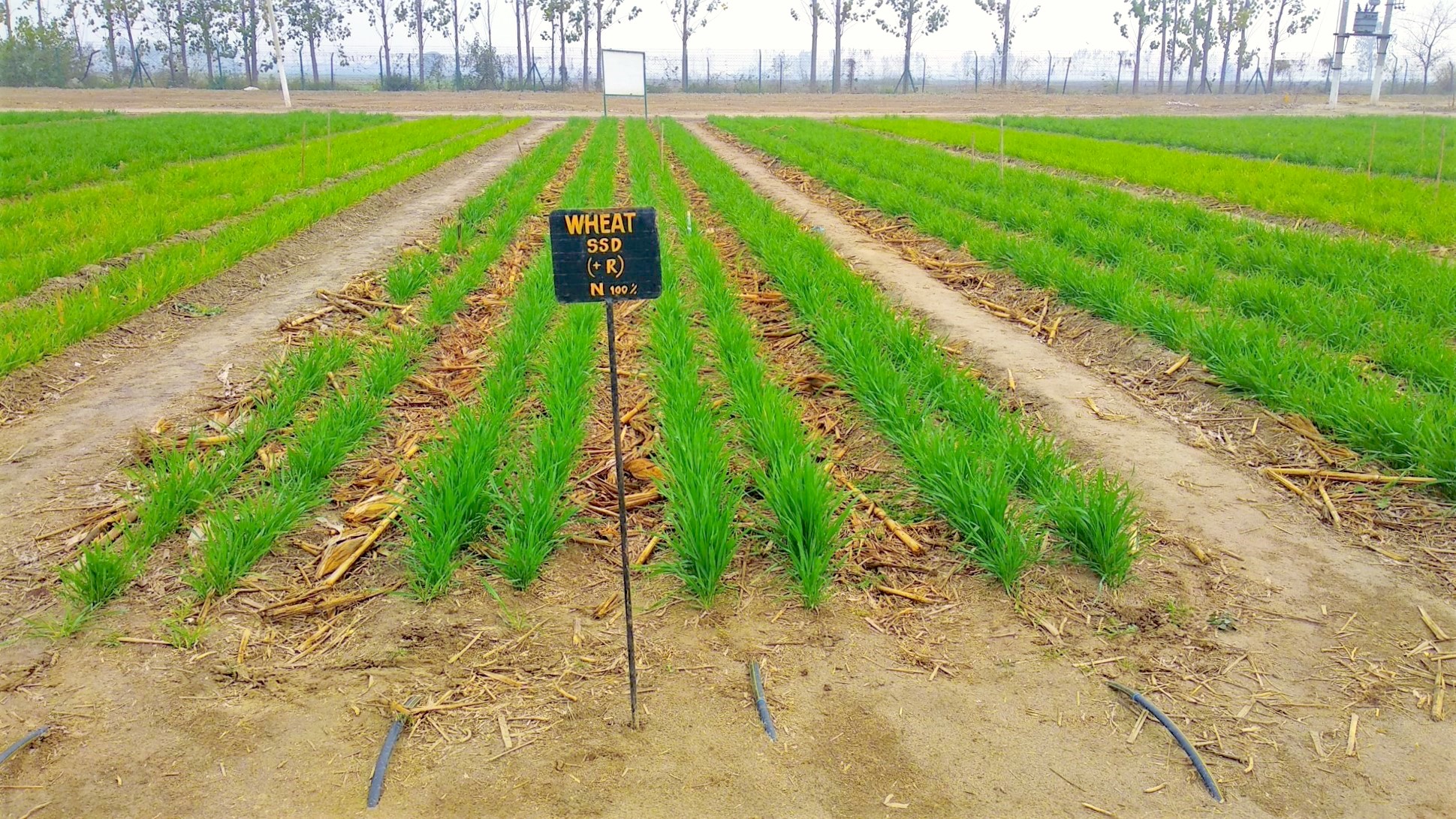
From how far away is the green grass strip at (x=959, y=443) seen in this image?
3.30 meters

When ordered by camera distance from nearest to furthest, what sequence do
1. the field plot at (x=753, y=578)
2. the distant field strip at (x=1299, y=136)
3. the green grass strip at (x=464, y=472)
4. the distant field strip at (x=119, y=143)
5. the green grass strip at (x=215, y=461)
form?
the field plot at (x=753, y=578) < the green grass strip at (x=215, y=461) < the green grass strip at (x=464, y=472) < the distant field strip at (x=119, y=143) < the distant field strip at (x=1299, y=136)

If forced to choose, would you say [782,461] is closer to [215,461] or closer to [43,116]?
[215,461]

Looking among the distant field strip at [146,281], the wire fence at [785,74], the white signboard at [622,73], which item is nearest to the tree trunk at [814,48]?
the wire fence at [785,74]

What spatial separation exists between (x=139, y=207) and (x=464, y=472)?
7796mm

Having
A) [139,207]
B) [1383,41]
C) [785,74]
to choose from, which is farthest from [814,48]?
[139,207]

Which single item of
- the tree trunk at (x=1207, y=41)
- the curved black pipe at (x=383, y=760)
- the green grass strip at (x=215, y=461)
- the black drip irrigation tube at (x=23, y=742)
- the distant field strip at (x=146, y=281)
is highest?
the tree trunk at (x=1207, y=41)

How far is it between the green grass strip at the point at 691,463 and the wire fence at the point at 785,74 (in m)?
49.0

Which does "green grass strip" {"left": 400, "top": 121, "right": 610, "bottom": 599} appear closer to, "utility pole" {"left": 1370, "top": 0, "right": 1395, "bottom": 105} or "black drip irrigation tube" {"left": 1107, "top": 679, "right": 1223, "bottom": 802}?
"black drip irrigation tube" {"left": 1107, "top": 679, "right": 1223, "bottom": 802}

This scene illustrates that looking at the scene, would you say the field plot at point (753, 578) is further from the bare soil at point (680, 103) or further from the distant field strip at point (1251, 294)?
the bare soil at point (680, 103)

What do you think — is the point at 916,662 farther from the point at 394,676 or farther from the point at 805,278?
the point at 805,278

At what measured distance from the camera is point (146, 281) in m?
6.71

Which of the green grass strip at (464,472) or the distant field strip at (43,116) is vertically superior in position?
the distant field strip at (43,116)

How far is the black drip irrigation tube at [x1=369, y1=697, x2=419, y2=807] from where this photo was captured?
2.32 meters

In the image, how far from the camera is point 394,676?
281cm
